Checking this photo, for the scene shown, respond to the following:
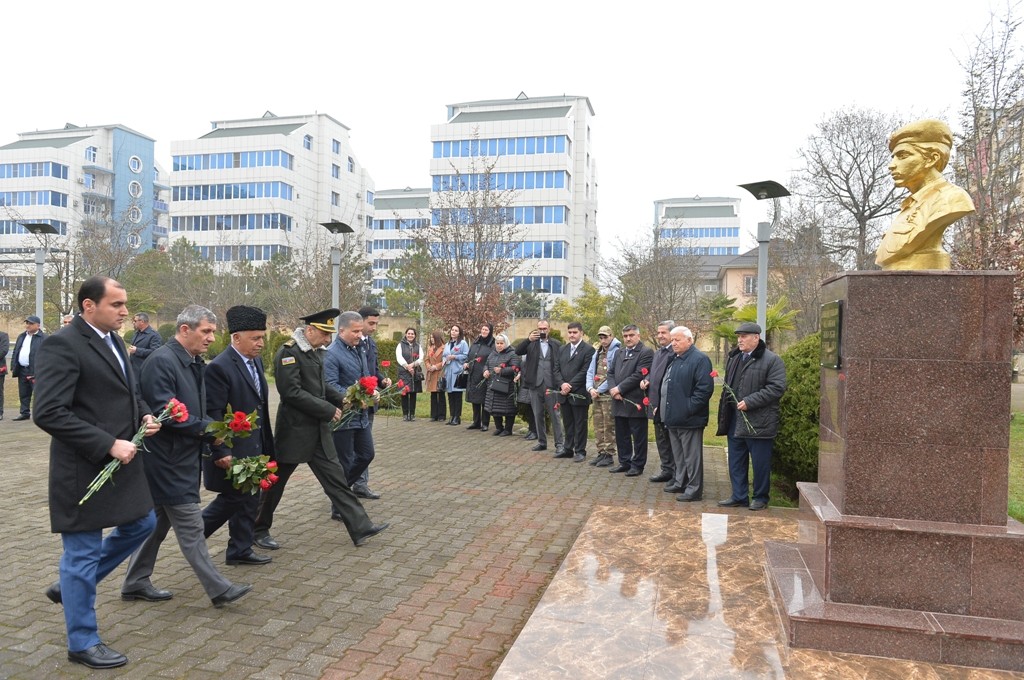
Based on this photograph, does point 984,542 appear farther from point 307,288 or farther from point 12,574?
point 307,288

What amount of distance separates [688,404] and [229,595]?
5287 mm

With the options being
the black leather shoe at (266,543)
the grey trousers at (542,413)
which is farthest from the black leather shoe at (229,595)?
the grey trousers at (542,413)

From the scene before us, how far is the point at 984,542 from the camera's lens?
4109 millimetres

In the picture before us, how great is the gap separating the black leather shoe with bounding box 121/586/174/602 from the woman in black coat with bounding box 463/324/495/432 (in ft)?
28.7

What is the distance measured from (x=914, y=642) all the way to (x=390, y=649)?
3.01 m

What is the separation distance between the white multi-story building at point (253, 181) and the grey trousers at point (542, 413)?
55648 mm

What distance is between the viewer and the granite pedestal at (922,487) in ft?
13.4

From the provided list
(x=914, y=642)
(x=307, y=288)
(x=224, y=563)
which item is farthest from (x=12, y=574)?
(x=307, y=288)

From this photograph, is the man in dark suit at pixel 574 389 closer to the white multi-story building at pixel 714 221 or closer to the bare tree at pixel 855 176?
the bare tree at pixel 855 176

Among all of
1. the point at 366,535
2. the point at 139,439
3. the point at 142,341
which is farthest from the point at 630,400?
the point at 142,341

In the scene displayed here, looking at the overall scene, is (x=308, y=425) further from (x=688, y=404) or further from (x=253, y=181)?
(x=253, y=181)

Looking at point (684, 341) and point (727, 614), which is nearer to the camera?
point (727, 614)

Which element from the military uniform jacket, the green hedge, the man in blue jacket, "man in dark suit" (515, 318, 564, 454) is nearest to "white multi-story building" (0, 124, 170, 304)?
"man in dark suit" (515, 318, 564, 454)

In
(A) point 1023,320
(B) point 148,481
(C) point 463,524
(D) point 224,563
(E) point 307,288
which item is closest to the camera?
(B) point 148,481
